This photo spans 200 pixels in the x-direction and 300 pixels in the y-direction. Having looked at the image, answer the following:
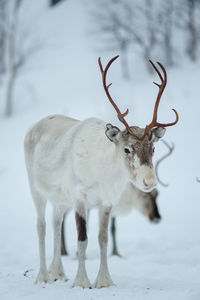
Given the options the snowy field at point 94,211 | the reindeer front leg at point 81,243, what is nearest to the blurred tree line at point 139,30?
the snowy field at point 94,211

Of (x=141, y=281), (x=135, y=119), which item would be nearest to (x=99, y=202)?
(x=141, y=281)

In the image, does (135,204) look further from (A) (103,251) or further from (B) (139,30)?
(B) (139,30)

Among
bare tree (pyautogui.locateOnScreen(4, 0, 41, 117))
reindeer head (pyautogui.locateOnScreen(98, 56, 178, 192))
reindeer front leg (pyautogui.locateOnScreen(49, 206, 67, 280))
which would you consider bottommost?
reindeer front leg (pyautogui.locateOnScreen(49, 206, 67, 280))

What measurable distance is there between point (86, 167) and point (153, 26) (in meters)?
19.3

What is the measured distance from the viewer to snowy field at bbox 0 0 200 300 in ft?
15.6

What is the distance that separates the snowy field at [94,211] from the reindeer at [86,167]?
462 mm

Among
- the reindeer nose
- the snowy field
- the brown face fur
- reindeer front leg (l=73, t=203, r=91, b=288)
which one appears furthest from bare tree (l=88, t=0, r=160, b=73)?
the reindeer nose

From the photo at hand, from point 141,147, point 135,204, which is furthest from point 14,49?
point 141,147

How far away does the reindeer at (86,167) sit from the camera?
4.06 meters

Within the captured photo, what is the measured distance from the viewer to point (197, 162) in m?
13.5

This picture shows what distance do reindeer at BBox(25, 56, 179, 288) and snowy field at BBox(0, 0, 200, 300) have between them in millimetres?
462

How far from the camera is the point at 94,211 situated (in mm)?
12805

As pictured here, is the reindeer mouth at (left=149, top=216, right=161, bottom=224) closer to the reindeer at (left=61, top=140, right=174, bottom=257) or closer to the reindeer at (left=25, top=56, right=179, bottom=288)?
the reindeer at (left=61, top=140, right=174, bottom=257)

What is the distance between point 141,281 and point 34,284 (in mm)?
1061
